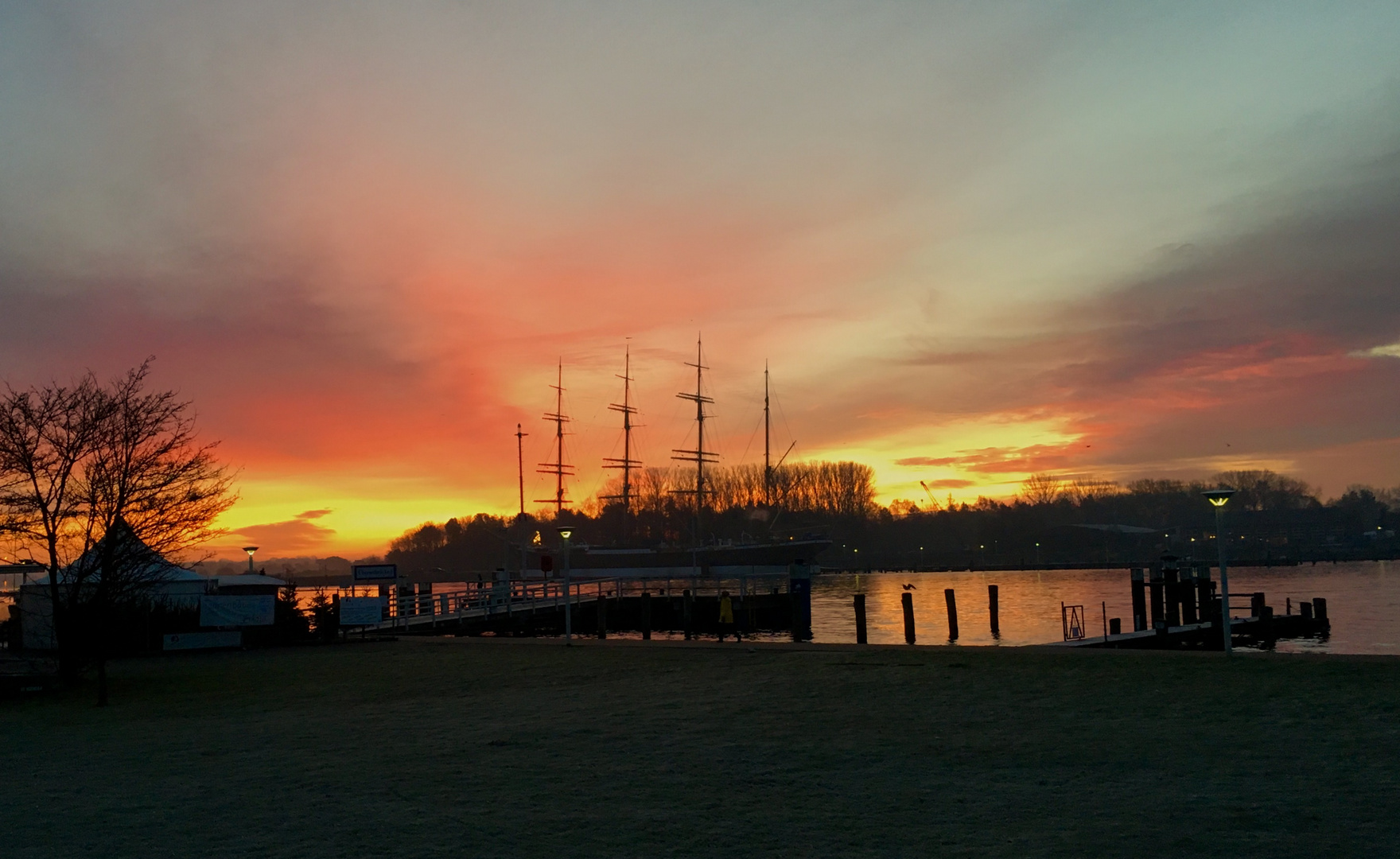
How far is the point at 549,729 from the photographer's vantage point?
14195mm

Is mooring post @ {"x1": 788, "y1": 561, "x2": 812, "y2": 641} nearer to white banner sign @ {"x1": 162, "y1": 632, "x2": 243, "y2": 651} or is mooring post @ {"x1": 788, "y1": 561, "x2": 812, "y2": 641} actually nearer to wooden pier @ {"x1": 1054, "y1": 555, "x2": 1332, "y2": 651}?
wooden pier @ {"x1": 1054, "y1": 555, "x2": 1332, "y2": 651}

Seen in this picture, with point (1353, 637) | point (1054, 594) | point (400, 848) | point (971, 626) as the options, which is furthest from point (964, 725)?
point (1054, 594)

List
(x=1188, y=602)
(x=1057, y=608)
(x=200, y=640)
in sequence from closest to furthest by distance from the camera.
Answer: (x=200, y=640)
(x=1188, y=602)
(x=1057, y=608)

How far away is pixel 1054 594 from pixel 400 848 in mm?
94845

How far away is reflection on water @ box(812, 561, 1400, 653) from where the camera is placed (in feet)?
162

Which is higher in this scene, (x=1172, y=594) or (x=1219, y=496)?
(x=1219, y=496)

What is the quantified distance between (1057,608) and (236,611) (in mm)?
58096

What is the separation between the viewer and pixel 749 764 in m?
11.3

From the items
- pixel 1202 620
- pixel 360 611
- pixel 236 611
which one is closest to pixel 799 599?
pixel 360 611

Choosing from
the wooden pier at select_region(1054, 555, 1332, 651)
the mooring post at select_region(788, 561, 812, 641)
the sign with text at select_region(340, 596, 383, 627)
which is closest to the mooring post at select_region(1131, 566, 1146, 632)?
the wooden pier at select_region(1054, 555, 1332, 651)

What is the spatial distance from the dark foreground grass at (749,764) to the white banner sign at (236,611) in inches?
495

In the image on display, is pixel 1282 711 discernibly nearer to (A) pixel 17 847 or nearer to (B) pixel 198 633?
(A) pixel 17 847

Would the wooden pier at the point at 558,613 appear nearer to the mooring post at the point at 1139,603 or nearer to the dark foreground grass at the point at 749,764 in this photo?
the mooring post at the point at 1139,603

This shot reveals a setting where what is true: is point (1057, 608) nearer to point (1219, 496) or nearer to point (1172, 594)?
point (1172, 594)
